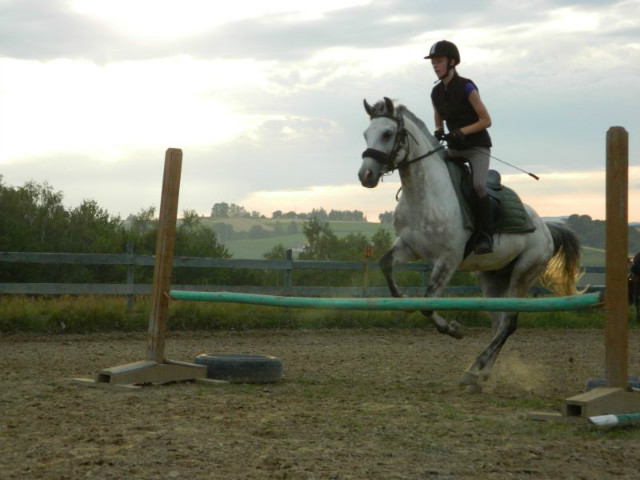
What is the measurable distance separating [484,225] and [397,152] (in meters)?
1.04

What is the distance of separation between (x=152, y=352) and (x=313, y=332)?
677cm

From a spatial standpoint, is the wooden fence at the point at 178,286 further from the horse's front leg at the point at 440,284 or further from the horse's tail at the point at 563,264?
the horse's front leg at the point at 440,284

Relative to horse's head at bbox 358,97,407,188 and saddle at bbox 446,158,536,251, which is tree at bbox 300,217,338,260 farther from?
horse's head at bbox 358,97,407,188

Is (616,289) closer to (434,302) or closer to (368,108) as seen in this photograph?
(434,302)

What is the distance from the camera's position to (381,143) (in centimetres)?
688

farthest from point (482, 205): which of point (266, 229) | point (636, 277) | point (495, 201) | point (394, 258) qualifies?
point (266, 229)

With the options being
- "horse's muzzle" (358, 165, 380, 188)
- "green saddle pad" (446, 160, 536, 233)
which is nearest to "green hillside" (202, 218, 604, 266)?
"green saddle pad" (446, 160, 536, 233)

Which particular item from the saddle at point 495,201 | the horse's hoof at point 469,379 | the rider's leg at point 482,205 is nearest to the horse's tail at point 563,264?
the saddle at point 495,201

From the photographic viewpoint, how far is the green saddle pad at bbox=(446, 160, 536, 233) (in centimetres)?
729

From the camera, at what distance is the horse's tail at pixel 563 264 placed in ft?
28.7

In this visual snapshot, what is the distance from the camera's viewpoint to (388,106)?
279 inches

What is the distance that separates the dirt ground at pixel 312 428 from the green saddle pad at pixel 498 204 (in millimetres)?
1447

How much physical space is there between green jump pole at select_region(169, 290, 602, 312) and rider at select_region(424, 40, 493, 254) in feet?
4.89

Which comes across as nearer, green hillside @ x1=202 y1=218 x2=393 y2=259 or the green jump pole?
the green jump pole
